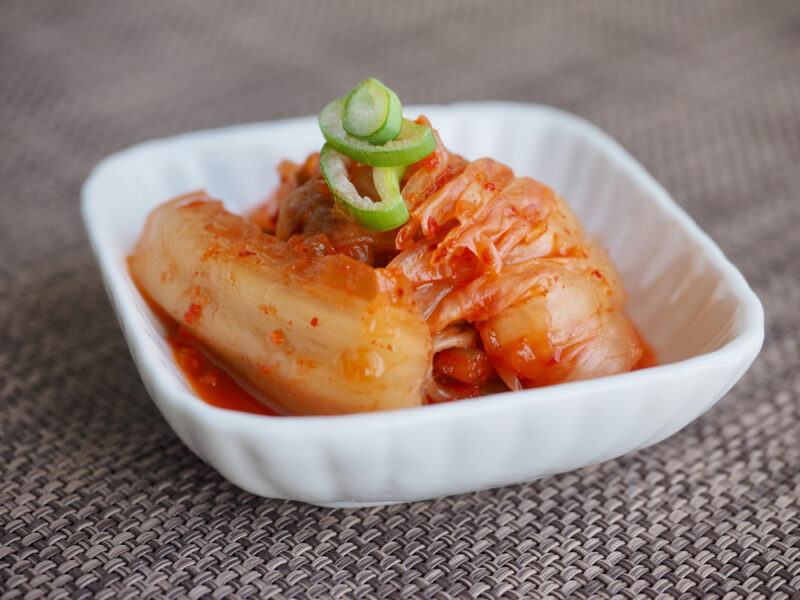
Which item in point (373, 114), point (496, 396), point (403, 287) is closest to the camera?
point (496, 396)

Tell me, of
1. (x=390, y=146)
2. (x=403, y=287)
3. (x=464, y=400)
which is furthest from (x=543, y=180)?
(x=464, y=400)

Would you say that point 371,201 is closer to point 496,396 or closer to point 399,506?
point 496,396

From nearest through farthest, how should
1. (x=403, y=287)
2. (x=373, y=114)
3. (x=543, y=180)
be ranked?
(x=403, y=287)
(x=373, y=114)
(x=543, y=180)

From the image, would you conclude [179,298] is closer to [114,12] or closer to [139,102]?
[139,102]

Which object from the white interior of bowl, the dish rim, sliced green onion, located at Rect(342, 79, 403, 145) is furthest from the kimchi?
the white interior of bowl

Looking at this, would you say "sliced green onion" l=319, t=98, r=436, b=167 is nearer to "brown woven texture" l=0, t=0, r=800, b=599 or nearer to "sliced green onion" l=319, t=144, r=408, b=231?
"sliced green onion" l=319, t=144, r=408, b=231

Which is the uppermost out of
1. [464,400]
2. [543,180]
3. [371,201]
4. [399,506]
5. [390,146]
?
[390,146]
